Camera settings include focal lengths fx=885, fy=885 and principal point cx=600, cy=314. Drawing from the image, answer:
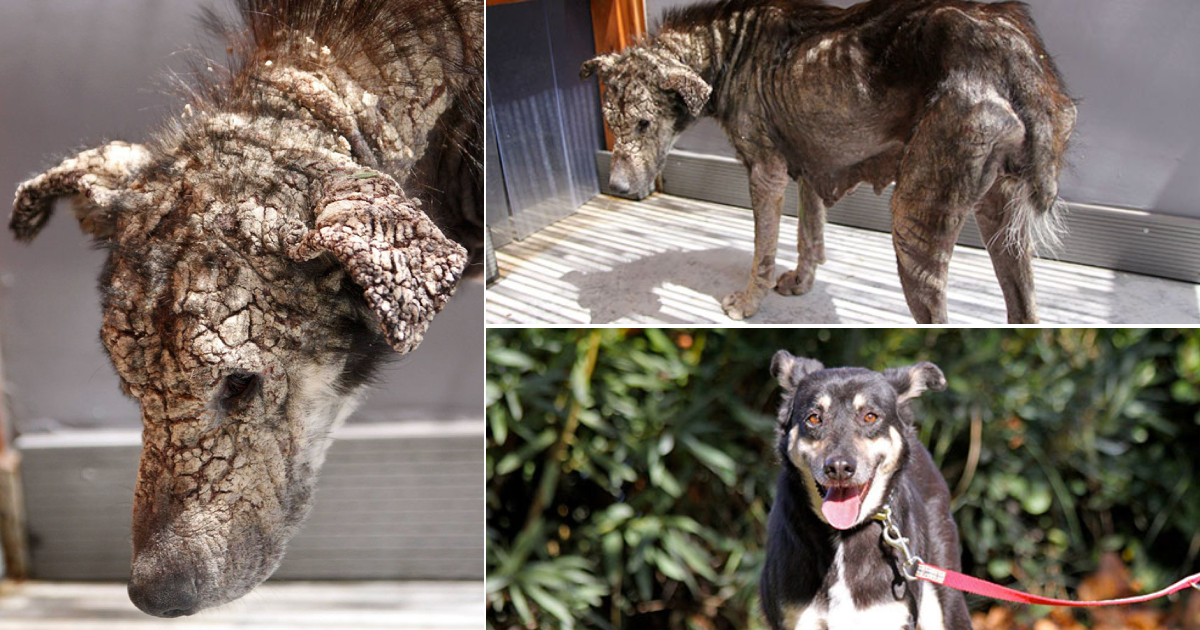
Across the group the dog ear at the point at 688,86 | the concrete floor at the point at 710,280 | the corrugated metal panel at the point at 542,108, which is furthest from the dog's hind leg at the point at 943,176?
the corrugated metal panel at the point at 542,108

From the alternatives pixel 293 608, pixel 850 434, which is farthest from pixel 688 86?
pixel 293 608

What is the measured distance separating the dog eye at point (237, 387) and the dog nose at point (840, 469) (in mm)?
872

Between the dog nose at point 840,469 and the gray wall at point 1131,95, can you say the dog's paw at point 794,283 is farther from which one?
the dog nose at point 840,469

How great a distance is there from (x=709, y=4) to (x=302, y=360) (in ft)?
4.13

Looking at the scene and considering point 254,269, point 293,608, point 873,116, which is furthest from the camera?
point 293,608

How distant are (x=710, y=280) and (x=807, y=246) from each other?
256mm

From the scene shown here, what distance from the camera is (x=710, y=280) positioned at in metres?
2.27

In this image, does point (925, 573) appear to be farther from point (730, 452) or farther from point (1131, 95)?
point (1131, 95)

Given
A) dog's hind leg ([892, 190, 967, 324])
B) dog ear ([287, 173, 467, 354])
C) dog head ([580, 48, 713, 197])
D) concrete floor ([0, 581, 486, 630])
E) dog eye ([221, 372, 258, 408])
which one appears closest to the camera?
dog ear ([287, 173, 467, 354])

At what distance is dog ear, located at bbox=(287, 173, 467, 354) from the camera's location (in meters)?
1.20

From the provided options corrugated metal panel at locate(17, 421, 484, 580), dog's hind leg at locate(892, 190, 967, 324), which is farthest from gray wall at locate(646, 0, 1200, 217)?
corrugated metal panel at locate(17, 421, 484, 580)

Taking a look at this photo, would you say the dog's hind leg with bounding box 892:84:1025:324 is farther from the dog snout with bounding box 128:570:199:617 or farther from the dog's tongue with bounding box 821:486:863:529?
the dog snout with bounding box 128:570:199:617

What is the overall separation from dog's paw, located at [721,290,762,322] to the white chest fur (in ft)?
3.14

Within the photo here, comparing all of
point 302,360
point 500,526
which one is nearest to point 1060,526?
point 500,526
